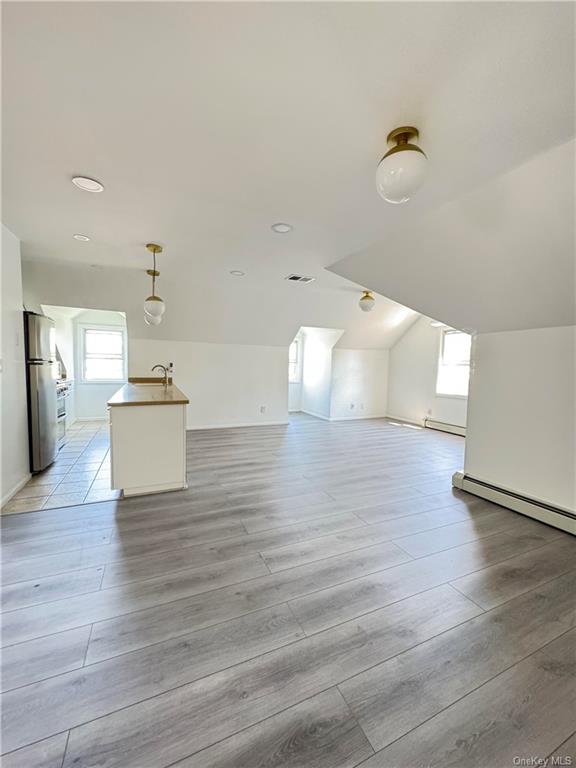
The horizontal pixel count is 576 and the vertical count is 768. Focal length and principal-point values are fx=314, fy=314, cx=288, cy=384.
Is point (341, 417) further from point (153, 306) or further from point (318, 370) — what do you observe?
point (153, 306)

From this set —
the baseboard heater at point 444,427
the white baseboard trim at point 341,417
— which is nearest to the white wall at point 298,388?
the white baseboard trim at point 341,417

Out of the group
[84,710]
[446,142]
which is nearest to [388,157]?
[446,142]

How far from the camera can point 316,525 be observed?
2656 millimetres

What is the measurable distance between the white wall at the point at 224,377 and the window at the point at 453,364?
132 inches

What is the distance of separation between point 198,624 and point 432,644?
118 centimetres

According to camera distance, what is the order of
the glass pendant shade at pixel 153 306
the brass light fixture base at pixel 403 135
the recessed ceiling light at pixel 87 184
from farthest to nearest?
the glass pendant shade at pixel 153 306 < the recessed ceiling light at pixel 87 184 < the brass light fixture base at pixel 403 135

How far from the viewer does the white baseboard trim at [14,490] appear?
9.31 ft

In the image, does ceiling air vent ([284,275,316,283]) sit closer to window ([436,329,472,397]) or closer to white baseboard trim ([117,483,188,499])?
white baseboard trim ([117,483,188,499])

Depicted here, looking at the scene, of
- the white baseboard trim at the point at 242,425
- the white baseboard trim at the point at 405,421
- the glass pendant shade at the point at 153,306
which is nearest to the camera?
the glass pendant shade at the point at 153,306

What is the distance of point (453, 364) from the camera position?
646cm

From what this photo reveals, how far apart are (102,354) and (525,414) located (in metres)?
7.37

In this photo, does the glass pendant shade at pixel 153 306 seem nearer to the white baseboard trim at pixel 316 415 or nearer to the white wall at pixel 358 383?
the white wall at pixel 358 383

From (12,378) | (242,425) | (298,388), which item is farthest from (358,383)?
(12,378)

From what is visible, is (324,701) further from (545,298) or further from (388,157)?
(545,298)
